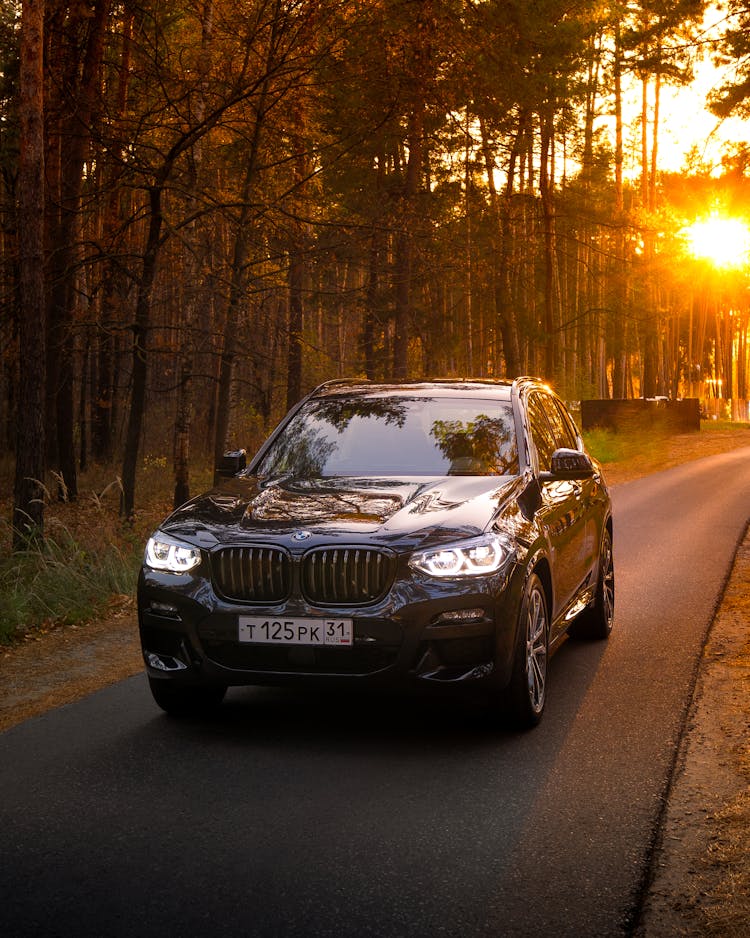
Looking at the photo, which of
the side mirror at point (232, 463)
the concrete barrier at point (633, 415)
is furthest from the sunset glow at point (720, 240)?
the side mirror at point (232, 463)

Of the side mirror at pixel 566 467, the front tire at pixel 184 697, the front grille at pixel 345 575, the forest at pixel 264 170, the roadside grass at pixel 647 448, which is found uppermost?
the forest at pixel 264 170

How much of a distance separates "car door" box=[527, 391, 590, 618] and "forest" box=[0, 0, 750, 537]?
6.25 m

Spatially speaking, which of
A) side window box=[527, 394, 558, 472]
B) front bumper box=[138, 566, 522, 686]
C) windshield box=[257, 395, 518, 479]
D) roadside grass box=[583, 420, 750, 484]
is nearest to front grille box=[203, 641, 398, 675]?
front bumper box=[138, 566, 522, 686]

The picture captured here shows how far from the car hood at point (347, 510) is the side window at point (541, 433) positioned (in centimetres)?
84

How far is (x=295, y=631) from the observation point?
5688 millimetres

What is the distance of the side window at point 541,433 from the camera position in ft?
24.9

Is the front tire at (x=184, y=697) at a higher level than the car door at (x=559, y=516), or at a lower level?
lower

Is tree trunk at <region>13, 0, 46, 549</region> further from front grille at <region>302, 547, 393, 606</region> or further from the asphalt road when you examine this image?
front grille at <region>302, 547, 393, 606</region>

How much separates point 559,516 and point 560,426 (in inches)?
67.5

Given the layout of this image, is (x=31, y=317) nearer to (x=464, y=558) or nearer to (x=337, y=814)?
(x=464, y=558)

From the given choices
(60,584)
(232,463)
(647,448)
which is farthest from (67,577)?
(647,448)

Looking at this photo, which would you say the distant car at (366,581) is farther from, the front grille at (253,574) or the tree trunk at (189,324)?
the tree trunk at (189,324)

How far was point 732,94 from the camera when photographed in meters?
22.9

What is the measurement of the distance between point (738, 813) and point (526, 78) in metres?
30.8
